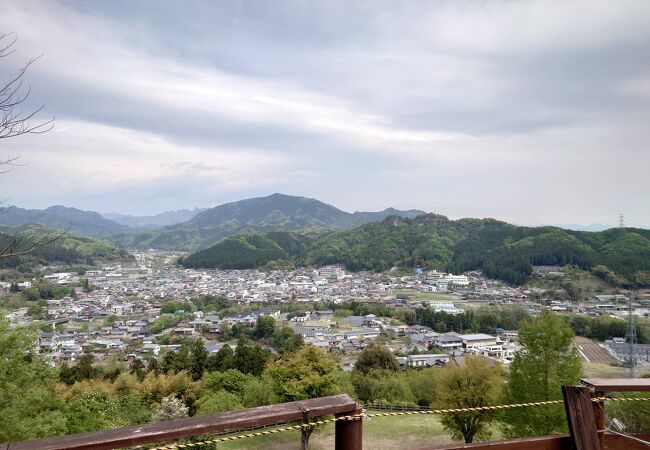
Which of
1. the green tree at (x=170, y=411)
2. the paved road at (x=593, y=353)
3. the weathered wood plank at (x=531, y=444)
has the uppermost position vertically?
the weathered wood plank at (x=531, y=444)

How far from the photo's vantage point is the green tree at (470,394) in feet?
28.7

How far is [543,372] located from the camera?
7.05 meters

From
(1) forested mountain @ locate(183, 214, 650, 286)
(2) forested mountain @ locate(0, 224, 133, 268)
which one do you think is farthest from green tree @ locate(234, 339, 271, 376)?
(2) forested mountain @ locate(0, 224, 133, 268)

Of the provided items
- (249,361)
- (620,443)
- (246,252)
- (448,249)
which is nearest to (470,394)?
(620,443)

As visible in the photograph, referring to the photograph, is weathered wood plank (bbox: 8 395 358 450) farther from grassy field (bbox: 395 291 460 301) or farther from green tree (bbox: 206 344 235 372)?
grassy field (bbox: 395 291 460 301)

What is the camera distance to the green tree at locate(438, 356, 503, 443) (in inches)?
344

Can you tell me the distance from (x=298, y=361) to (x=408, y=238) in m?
70.1

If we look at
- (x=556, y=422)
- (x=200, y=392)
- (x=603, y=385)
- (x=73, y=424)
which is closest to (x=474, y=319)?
(x=200, y=392)

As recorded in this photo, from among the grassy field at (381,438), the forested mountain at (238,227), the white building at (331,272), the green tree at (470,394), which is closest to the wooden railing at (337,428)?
the green tree at (470,394)

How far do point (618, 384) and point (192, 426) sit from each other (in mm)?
1503

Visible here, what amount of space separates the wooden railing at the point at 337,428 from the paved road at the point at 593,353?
2515 cm

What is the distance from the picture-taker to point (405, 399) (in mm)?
14344

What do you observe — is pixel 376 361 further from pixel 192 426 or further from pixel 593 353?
pixel 192 426

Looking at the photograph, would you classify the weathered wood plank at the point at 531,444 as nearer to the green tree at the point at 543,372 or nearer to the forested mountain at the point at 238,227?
the green tree at the point at 543,372
